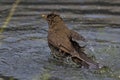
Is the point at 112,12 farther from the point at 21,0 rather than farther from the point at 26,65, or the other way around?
the point at 26,65

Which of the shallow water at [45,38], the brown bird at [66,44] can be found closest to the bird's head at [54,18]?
the brown bird at [66,44]

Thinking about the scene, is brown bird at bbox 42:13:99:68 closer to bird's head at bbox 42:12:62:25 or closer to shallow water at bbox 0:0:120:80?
bird's head at bbox 42:12:62:25

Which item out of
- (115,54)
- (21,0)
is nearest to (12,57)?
(115,54)

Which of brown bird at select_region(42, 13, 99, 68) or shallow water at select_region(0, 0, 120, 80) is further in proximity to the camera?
brown bird at select_region(42, 13, 99, 68)

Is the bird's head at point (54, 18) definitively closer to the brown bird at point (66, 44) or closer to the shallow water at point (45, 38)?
the brown bird at point (66, 44)

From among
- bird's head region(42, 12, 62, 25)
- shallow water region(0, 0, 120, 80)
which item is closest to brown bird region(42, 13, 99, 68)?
bird's head region(42, 12, 62, 25)

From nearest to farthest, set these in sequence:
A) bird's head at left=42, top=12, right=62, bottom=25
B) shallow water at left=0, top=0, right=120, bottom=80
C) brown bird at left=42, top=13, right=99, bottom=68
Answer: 1. shallow water at left=0, top=0, right=120, bottom=80
2. brown bird at left=42, top=13, right=99, bottom=68
3. bird's head at left=42, top=12, right=62, bottom=25
